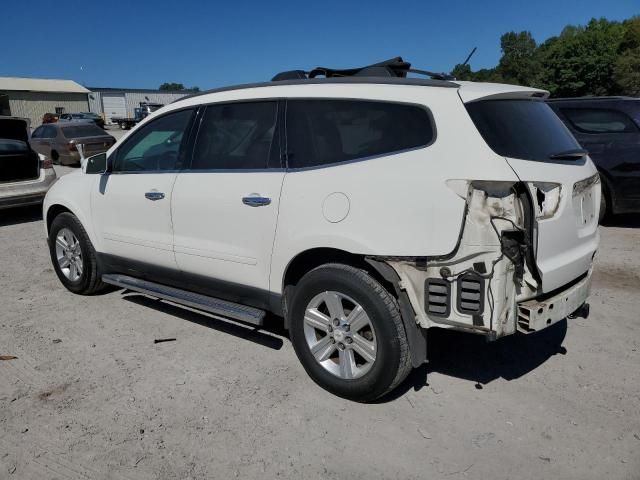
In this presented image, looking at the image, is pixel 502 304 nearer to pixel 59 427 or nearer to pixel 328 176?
pixel 328 176

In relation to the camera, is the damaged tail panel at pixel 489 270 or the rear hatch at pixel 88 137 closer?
the damaged tail panel at pixel 489 270

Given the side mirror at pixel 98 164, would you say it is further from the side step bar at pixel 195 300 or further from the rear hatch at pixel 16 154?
the rear hatch at pixel 16 154

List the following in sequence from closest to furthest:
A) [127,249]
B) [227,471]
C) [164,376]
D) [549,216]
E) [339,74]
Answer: [227,471] < [549,216] < [164,376] < [339,74] < [127,249]

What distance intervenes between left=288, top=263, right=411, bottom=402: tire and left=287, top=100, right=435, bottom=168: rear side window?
2.31ft

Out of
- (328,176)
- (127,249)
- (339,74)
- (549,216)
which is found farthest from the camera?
(127,249)

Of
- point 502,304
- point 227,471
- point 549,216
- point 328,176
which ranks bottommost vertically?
point 227,471

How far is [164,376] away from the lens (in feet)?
11.8

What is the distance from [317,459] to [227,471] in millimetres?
461

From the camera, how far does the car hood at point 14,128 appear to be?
902 centimetres

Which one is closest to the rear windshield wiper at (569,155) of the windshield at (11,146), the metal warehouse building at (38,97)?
the windshield at (11,146)

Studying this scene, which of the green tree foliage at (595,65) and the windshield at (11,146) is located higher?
the green tree foliage at (595,65)

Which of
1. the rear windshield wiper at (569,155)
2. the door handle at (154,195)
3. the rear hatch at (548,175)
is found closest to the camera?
the rear hatch at (548,175)

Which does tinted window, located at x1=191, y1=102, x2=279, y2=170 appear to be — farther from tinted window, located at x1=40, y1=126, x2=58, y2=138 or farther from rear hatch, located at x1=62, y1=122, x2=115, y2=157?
tinted window, located at x1=40, y1=126, x2=58, y2=138

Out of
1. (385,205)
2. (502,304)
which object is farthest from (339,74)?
(502,304)
